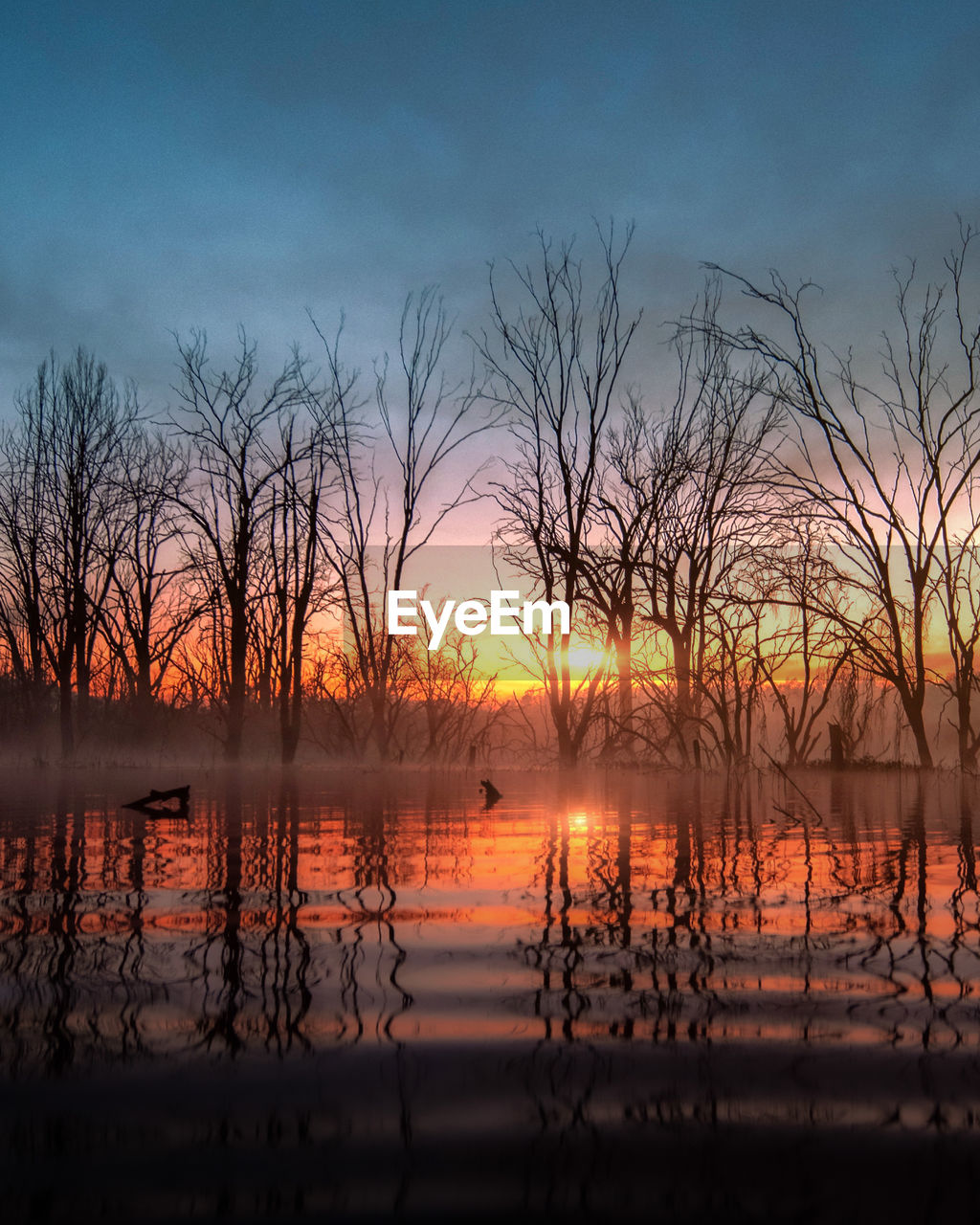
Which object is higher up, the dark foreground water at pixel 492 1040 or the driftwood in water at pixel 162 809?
the dark foreground water at pixel 492 1040

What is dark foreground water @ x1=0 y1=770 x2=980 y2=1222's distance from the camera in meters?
1.19

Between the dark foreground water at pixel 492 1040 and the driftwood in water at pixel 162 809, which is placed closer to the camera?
the dark foreground water at pixel 492 1040

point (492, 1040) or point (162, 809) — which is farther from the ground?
point (492, 1040)

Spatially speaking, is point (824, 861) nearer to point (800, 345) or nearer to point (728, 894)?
point (728, 894)

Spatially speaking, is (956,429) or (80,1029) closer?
(80,1029)

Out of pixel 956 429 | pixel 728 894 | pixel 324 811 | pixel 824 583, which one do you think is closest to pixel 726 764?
pixel 824 583

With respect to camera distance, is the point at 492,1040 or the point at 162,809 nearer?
the point at 492,1040

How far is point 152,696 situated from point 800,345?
18.8m

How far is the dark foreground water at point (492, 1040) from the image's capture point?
1.19 meters

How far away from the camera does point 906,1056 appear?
164 cm

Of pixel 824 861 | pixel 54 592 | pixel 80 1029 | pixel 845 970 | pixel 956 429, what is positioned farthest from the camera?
pixel 54 592

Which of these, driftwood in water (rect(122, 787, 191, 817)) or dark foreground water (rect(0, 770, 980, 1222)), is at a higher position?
dark foreground water (rect(0, 770, 980, 1222))

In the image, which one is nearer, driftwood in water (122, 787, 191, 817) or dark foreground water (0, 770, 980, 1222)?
dark foreground water (0, 770, 980, 1222)

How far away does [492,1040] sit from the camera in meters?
1.75
